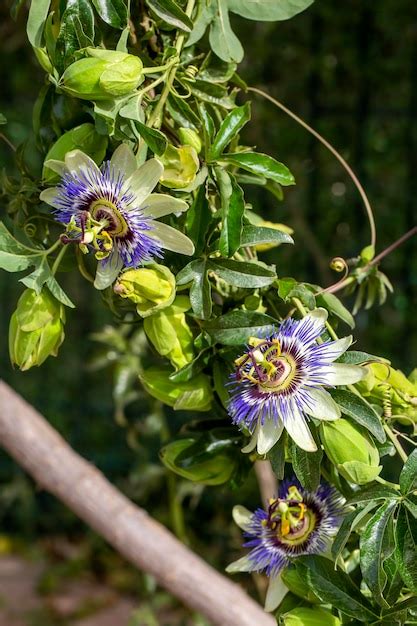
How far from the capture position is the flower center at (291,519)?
0.45 metres

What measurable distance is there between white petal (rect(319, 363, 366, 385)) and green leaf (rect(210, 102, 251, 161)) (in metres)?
0.12

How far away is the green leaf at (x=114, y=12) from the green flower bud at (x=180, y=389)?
17cm

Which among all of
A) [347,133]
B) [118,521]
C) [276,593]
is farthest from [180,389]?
[347,133]

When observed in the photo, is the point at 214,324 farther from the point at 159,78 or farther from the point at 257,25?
the point at 257,25

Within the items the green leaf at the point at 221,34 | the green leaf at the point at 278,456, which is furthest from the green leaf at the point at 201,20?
the green leaf at the point at 278,456

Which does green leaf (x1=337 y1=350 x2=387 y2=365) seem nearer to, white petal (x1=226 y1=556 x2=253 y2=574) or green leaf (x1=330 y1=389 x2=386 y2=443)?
green leaf (x1=330 y1=389 x2=386 y2=443)

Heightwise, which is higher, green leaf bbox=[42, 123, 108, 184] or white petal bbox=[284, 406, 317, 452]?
green leaf bbox=[42, 123, 108, 184]

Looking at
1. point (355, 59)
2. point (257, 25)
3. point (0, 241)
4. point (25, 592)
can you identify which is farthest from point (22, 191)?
point (25, 592)

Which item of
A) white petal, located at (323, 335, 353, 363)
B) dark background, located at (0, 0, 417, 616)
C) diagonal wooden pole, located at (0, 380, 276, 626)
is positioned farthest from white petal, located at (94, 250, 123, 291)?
dark background, located at (0, 0, 417, 616)

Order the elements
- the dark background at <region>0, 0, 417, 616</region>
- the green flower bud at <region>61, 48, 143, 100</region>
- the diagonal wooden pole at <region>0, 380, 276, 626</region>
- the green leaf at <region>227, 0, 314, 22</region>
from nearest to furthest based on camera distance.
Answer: the green flower bud at <region>61, 48, 143, 100</region>
the green leaf at <region>227, 0, 314, 22</region>
the diagonal wooden pole at <region>0, 380, 276, 626</region>
the dark background at <region>0, 0, 417, 616</region>

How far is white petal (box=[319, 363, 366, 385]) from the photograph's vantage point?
392 millimetres

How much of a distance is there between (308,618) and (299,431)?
0.10 m

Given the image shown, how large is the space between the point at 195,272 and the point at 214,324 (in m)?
0.03

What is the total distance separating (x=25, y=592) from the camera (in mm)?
1911
